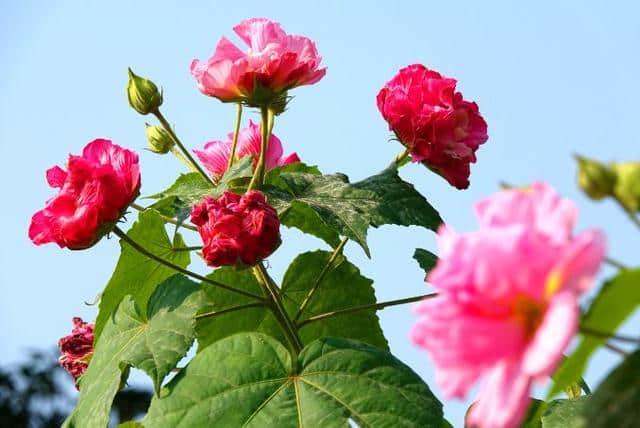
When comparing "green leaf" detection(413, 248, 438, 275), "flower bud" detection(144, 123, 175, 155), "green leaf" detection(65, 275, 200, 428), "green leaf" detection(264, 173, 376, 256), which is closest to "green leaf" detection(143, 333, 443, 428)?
"green leaf" detection(65, 275, 200, 428)

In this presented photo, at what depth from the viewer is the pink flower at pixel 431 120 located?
1660mm

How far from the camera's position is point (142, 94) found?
168 cm

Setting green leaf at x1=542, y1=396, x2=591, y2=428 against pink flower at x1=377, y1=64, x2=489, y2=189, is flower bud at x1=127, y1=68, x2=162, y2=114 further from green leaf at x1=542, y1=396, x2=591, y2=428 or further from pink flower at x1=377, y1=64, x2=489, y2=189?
green leaf at x1=542, y1=396, x2=591, y2=428

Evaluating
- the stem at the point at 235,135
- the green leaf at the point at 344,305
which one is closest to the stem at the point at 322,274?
the green leaf at the point at 344,305

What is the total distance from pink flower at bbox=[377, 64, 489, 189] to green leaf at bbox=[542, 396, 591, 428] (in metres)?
0.44

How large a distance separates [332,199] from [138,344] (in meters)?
0.35

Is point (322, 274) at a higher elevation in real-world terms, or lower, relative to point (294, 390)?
higher

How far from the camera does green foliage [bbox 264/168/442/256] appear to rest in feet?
4.85

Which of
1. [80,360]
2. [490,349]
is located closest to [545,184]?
[490,349]

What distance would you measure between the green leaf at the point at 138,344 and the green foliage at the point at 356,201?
20 centimetres

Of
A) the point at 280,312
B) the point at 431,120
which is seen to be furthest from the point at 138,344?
the point at 431,120

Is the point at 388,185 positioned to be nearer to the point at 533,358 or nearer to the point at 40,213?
the point at 40,213

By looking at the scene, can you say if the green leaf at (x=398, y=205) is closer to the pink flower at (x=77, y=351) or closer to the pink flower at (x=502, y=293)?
the pink flower at (x=77, y=351)

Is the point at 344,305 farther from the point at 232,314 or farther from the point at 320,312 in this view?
the point at 232,314
